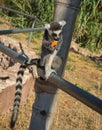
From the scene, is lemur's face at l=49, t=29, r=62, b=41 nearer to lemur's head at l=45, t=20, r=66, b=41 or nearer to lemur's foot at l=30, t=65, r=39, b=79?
lemur's head at l=45, t=20, r=66, b=41

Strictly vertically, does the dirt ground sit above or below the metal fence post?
below

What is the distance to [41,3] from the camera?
11.0 meters

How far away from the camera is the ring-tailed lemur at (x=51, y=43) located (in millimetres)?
1782

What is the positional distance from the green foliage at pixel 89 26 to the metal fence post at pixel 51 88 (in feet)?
27.8

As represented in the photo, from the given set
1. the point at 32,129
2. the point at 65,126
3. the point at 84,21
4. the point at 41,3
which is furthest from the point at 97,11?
the point at 32,129

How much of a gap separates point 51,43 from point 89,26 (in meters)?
9.03

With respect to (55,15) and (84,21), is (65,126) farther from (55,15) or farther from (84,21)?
(84,21)

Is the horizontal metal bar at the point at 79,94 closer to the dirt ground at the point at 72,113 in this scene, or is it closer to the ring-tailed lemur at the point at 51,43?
the ring-tailed lemur at the point at 51,43

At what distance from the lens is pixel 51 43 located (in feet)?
5.82

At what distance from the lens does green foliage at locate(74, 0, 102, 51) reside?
413 inches

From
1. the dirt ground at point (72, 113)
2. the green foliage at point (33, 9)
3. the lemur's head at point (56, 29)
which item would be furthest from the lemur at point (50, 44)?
the green foliage at point (33, 9)

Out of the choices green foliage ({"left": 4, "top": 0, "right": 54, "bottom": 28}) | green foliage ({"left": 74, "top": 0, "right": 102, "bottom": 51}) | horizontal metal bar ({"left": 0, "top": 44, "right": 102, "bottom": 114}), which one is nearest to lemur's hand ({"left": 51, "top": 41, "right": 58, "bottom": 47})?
horizontal metal bar ({"left": 0, "top": 44, "right": 102, "bottom": 114})

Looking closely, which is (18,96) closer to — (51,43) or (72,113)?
(51,43)

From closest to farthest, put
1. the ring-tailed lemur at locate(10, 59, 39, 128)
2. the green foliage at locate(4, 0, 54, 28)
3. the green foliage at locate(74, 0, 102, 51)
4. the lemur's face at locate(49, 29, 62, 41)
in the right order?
the lemur's face at locate(49, 29, 62, 41) < the ring-tailed lemur at locate(10, 59, 39, 128) < the green foliage at locate(74, 0, 102, 51) < the green foliage at locate(4, 0, 54, 28)
